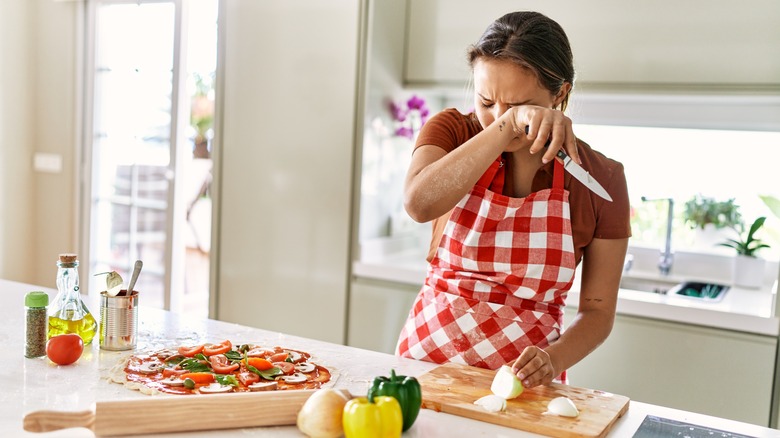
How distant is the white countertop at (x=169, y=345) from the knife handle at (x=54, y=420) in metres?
0.04

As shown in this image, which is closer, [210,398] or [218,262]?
[210,398]

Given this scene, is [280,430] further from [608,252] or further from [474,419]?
[608,252]

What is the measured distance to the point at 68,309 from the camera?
1408 millimetres

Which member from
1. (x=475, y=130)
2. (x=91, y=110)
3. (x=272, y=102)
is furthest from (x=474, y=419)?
(x=91, y=110)

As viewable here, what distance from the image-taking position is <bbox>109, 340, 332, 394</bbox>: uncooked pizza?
1.22 metres

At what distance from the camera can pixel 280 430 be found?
109 cm

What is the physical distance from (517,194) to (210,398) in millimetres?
794

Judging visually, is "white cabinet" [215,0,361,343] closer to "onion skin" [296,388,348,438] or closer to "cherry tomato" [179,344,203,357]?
"cherry tomato" [179,344,203,357]

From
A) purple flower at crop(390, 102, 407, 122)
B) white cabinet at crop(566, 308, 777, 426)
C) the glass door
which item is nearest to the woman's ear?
white cabinet at crop(566, 308, 777, 426)

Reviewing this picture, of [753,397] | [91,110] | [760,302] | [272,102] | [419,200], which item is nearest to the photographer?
[419,200]

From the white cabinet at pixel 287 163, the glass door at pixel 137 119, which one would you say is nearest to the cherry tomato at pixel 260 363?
the white cabinet at pixel 287 163

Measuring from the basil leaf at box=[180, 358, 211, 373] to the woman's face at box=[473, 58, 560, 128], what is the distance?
2.33 feet

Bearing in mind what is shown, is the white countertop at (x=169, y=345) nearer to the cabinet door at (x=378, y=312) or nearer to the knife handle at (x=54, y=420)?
the knife handle at (x=54, y=420)

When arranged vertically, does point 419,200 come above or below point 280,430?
above
